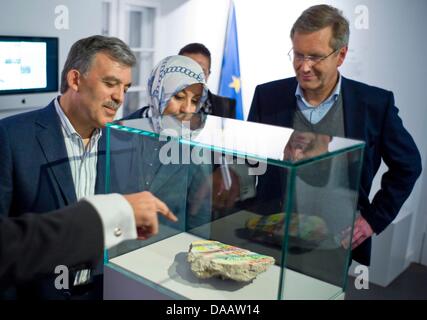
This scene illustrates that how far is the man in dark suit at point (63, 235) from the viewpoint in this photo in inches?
34.7

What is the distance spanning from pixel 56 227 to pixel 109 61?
3.31 ft

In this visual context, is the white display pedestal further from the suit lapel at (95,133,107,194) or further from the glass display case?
the suit lapel at (95,133,107,194)

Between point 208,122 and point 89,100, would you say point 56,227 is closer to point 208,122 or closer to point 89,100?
point 208,122

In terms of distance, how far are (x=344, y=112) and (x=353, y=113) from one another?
3 cm

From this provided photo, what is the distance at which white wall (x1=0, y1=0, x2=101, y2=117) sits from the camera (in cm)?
444

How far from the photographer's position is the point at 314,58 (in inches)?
73.8

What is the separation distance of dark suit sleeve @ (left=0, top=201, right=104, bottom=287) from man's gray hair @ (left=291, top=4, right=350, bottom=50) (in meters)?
1.25

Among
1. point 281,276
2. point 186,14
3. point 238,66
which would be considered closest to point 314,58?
point 281,276

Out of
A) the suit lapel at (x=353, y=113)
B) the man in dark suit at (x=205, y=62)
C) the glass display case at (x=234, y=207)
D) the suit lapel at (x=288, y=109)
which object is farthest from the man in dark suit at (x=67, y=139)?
the man in dark suit at (x=205, y=62)

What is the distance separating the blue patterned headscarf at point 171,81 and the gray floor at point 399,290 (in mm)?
2434

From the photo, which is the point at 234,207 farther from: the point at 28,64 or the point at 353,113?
the point at 28,64

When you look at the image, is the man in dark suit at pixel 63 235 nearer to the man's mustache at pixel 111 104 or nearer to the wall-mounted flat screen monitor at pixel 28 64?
the man's mustache at pixel 111 104

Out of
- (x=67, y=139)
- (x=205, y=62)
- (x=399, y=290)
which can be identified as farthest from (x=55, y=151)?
(x=399, y=290)

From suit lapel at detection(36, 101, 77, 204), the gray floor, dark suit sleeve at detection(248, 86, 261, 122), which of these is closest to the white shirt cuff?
suit lapel at detection(36, 101, 77, 204)
